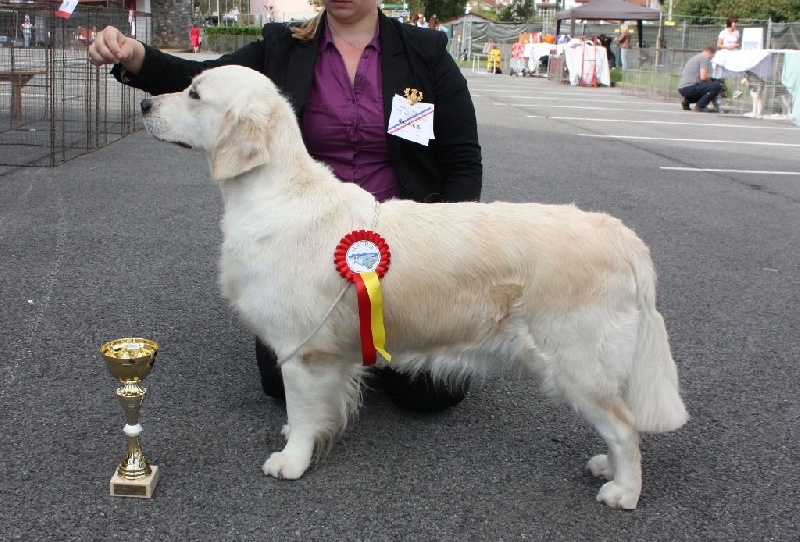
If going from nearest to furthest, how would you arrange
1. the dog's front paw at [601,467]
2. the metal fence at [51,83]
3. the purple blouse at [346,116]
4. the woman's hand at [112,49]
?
the dog's front paw at [601,467] < the woman's hand at [112,49] < the purple blouse at [346,116] < the metal fence at [51,83]

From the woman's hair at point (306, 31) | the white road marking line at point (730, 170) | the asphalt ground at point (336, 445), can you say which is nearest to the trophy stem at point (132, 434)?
the asphalt ground at point (336, 445)

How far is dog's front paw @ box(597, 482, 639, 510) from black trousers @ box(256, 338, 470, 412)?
875mm

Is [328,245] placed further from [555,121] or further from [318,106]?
[555,121]

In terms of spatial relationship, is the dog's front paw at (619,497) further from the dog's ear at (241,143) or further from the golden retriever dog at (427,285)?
the dog's ear at (241,143)

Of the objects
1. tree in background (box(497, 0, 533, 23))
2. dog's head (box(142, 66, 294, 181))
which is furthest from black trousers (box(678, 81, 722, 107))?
tree in background (box(497, 0, 533, 23))

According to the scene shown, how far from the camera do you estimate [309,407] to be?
3141 mm

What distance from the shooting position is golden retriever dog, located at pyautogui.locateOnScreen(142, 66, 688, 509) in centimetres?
288

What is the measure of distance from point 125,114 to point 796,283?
9704 millimetres

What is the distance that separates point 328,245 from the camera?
9.82 feet

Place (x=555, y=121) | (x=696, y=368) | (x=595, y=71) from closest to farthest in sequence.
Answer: (x=696, y=368)
(x=555, y=121)
(x=595, y=71)

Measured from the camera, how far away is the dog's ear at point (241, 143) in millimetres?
2951

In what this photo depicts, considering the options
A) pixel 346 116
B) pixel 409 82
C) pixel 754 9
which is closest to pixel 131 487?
pixel 346 116

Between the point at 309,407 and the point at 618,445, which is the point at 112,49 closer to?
the point at 309,407

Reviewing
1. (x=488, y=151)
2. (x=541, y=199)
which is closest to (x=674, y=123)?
(x=488, y=151)
